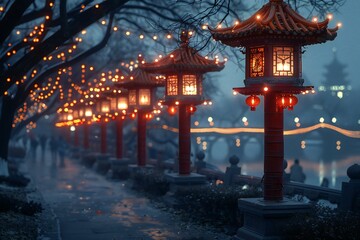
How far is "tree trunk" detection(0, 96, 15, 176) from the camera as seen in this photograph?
26.0 m

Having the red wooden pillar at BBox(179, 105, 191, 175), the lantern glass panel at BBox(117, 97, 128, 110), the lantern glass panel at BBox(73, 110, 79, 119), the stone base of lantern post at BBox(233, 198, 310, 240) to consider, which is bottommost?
the stone base of lantern post at BBox(233, 198, 310, 240)

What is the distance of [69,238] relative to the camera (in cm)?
1427

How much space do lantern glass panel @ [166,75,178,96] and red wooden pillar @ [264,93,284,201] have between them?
7644 millimetres

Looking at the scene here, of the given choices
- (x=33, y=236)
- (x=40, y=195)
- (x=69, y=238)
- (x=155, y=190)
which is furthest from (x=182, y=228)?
(x=40, y=195)

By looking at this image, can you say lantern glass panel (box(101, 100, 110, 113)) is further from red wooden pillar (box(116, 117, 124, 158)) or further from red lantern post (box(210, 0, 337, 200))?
red lantern post (box(210, 0, 337, 200))

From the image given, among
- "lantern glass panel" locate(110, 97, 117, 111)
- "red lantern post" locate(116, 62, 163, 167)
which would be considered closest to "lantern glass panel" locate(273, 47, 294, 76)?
"red lantern post" locate(116, 62, 163, 167)

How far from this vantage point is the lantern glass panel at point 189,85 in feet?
65.0

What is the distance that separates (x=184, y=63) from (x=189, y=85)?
732 mm

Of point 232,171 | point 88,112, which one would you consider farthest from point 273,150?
point 88,112

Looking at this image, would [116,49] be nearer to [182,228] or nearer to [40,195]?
[40,195]

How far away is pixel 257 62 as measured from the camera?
40.8ft

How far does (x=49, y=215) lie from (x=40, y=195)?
641cm

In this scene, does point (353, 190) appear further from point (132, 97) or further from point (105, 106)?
point (105, 106)

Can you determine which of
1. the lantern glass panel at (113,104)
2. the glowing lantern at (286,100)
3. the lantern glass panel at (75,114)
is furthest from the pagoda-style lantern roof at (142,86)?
the lantern glass panel at (75,114)
